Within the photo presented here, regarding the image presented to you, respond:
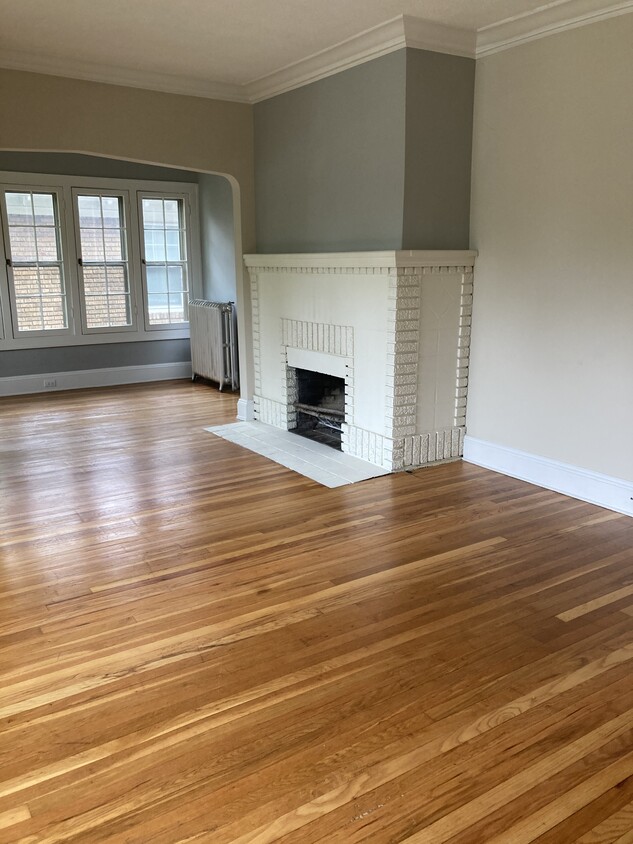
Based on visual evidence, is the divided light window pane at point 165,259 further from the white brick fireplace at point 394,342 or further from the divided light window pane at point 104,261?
the white brick fireplace at point 394,342

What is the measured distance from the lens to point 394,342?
4.37m

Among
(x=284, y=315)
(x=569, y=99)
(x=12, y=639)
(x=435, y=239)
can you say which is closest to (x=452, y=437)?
(x=435, y=239)

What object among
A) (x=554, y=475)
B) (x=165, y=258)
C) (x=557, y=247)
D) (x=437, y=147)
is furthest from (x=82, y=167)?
(x=554, y=475)

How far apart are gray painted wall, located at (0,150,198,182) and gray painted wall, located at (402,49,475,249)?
3.66 meters

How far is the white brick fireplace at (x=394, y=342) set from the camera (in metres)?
4.37

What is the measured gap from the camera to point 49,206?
7234 millimetres

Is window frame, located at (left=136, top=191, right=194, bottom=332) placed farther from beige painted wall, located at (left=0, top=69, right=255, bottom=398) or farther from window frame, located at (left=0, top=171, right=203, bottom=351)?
beige painted wall, located at (left=0, top=69, right=255, bottom=398)

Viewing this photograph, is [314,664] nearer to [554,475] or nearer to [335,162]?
[554,475]

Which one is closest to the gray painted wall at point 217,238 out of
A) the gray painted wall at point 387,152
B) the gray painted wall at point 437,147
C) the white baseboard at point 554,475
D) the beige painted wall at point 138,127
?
the beige painted wall at point 138,127

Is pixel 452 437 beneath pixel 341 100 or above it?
beneath

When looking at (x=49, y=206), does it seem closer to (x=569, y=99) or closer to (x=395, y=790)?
(x=569, y=99)

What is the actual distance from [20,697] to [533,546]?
91.7 inches

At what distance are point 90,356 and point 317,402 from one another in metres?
3.25

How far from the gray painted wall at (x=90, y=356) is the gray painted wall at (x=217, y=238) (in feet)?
2.58
